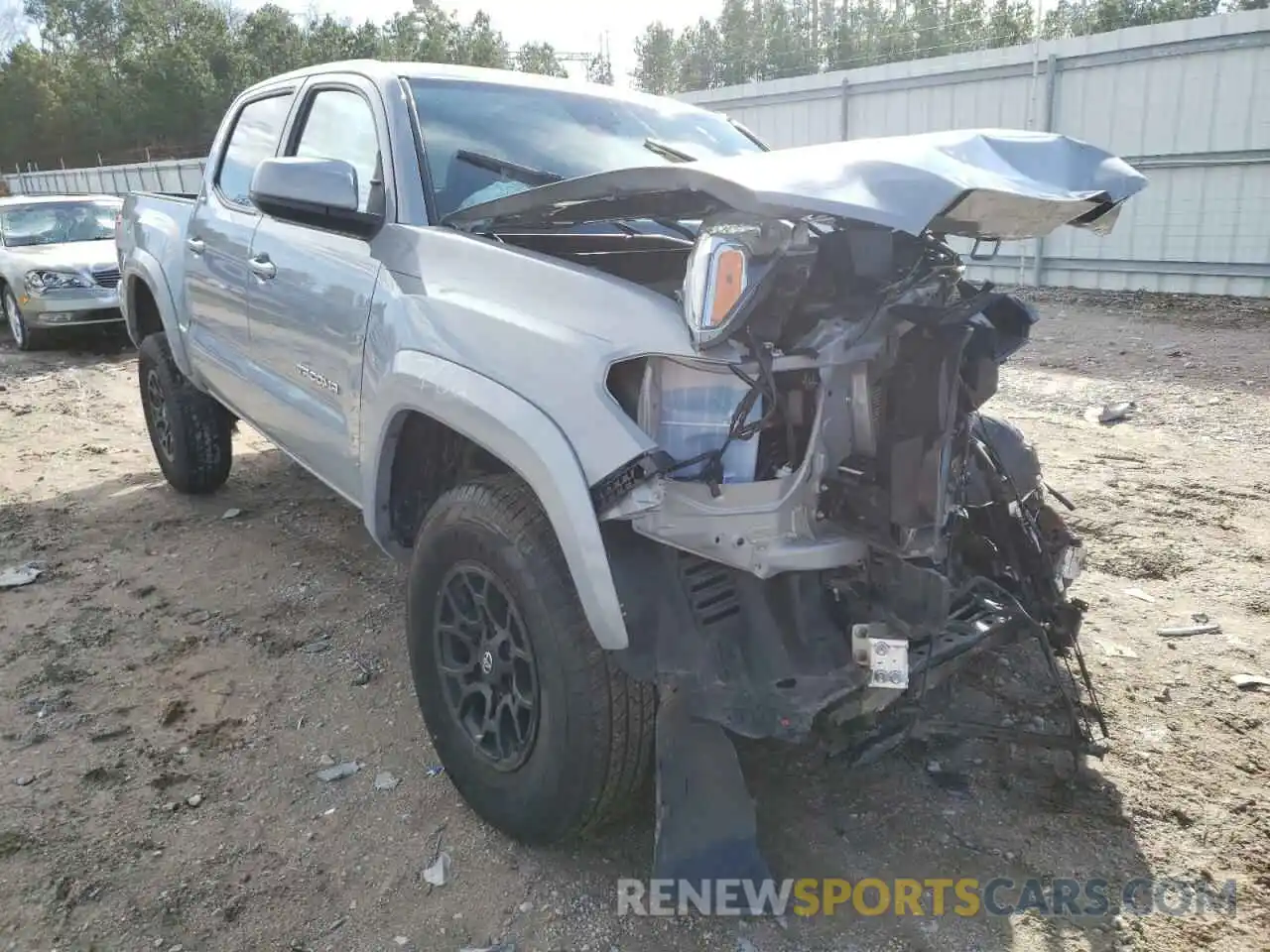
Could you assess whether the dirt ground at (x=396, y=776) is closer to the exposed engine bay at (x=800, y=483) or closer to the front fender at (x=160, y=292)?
the exposed engine bay at (x=800, y=483)

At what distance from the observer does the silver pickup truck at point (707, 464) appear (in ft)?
7.14

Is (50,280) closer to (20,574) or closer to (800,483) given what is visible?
(20,574)

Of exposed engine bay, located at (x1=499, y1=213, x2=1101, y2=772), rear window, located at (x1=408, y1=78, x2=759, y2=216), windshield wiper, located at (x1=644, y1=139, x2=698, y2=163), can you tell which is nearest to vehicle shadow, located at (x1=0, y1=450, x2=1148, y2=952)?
exposed engine bay, located at (x1=499, y1=213, x2=1101, y2=772)

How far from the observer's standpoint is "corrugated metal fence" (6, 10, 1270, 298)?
10102 mm

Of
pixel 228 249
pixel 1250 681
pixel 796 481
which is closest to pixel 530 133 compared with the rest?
pixel 228 249

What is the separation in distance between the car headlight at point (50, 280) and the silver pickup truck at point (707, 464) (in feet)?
28.8

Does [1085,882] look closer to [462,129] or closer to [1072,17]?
[462,129]

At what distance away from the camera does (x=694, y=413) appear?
7.37 ft

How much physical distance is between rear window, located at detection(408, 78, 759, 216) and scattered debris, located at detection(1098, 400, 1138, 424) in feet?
12.3

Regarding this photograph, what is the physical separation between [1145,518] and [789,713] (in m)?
3.25

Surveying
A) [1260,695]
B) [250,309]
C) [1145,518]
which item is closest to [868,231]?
[1260,695]

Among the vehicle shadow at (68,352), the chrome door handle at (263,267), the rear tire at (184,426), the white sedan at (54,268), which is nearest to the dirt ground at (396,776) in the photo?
the rear tire at (184,426)

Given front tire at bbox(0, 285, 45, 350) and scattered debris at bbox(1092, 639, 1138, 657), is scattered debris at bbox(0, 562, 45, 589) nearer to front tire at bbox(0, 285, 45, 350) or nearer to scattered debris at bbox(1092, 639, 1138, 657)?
scattered debris at bbox(1092, 639, 1138, 657)

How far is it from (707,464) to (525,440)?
43 centimetres
